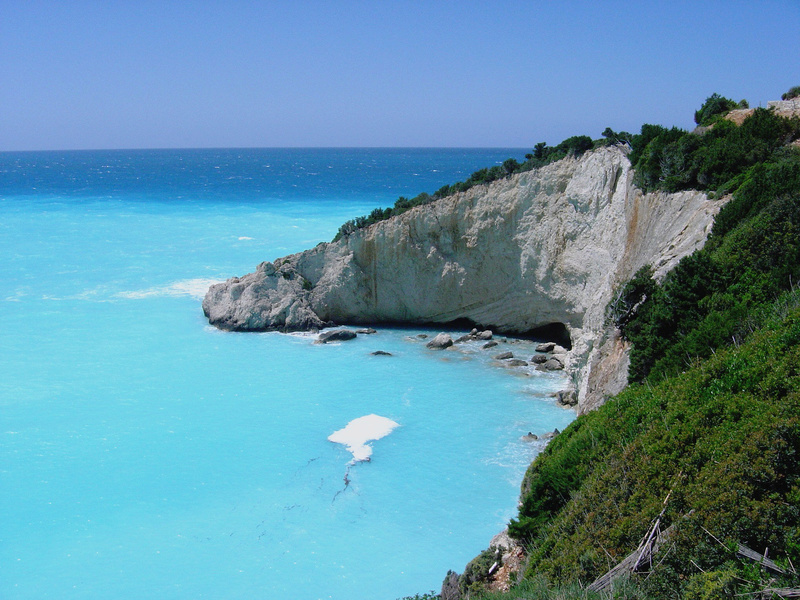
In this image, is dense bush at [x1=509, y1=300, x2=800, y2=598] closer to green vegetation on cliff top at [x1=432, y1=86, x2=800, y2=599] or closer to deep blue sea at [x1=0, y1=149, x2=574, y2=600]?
green vegetation on cliff top at [x1=432, y1=86, x2=800, y2=599]

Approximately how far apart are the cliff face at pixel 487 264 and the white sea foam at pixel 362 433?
23.8 feet

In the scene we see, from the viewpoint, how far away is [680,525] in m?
7.36

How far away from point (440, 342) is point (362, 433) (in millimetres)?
9176

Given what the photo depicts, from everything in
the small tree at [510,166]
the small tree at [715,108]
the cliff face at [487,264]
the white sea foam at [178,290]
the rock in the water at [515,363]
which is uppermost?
the small tree at [715,108]

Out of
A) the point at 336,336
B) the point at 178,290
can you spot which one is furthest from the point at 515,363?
the point at 178,290

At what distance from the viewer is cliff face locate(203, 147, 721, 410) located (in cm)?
2411

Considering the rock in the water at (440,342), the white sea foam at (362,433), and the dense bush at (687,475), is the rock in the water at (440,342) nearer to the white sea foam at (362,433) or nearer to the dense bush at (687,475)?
the white sea foam at (362,433)

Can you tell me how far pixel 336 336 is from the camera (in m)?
30.8

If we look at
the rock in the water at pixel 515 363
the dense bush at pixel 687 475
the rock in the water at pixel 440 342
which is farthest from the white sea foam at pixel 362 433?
the dense bush at pixel 687 475

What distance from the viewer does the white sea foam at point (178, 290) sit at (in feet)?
131

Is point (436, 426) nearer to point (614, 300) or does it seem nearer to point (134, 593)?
point (614, 300)

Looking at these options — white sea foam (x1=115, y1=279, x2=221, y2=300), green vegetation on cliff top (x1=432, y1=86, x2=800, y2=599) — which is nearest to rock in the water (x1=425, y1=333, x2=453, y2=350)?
green vegetation on cliff top (x1=432, y1=86, x2=800, y2=599)

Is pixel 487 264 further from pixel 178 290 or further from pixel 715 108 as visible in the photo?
pixel 178 290

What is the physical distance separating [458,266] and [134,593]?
21045 millimetres
